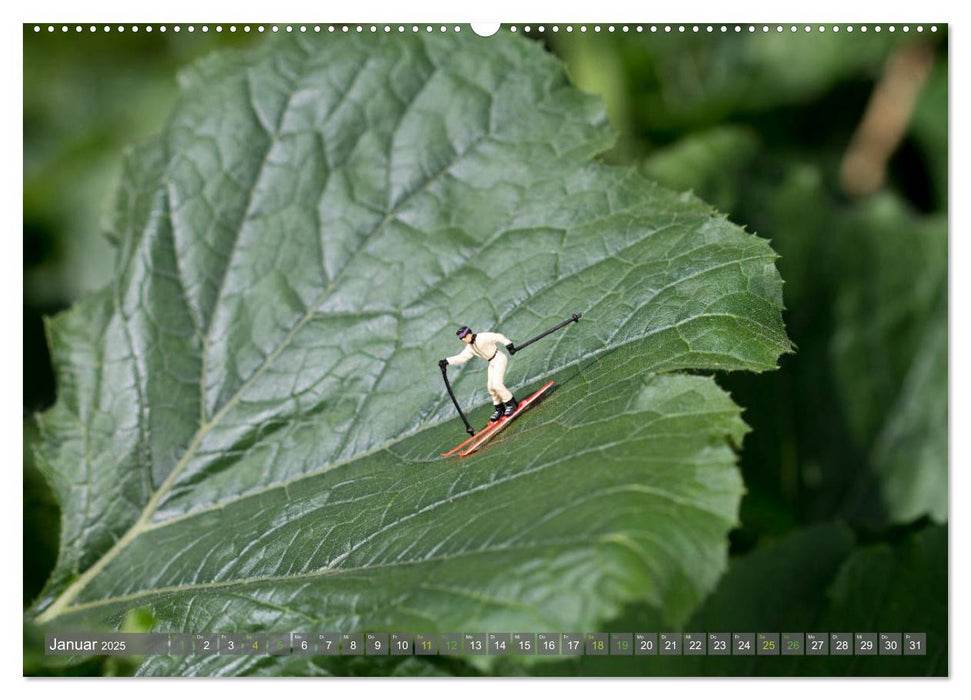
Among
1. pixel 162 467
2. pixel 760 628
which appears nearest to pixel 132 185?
pixel 162 467

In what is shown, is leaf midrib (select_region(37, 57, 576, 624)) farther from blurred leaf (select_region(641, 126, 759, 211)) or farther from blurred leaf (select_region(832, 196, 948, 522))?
blurred leaf (select_region(832, 196, 948, 522))

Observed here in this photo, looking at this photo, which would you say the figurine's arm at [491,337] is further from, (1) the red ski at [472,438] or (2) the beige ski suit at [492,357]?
(1) the red ski at [472,438]

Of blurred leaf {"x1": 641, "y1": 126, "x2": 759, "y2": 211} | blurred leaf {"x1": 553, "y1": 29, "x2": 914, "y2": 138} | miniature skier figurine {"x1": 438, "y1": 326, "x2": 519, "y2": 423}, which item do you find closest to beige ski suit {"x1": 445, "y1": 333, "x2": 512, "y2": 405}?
miniature skier figurine {"x1": 438, "y1": 326, "x2": 519, "y2": 423}

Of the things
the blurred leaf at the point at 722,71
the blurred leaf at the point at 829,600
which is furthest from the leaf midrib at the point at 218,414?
the blurred leaf at the point at 722,71

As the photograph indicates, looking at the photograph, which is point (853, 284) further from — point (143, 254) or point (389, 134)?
point (143, 254)

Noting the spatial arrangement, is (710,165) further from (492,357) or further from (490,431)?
(490,431)
